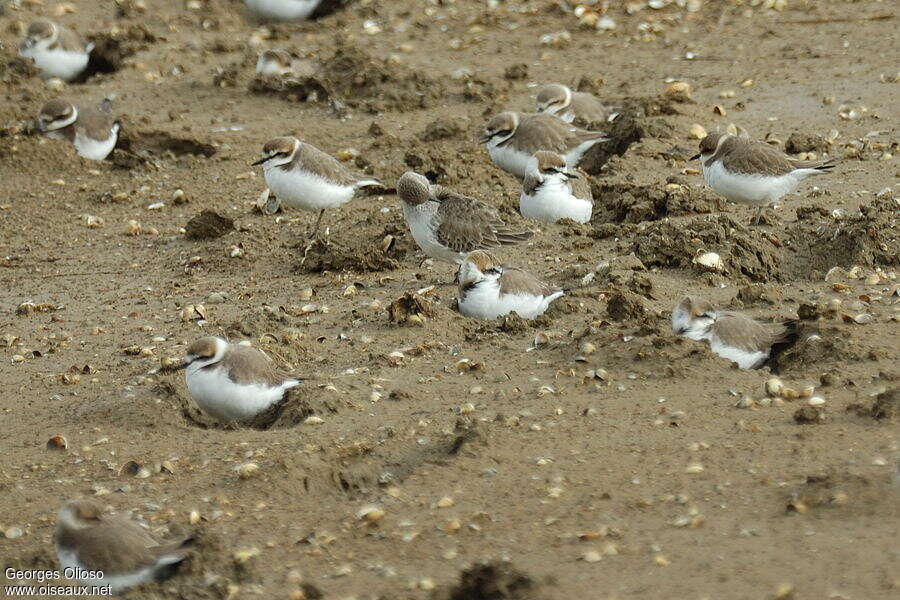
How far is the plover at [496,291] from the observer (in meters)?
7.71

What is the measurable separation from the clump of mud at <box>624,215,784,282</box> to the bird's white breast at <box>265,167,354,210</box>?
94.2 inches

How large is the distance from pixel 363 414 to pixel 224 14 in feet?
31.6

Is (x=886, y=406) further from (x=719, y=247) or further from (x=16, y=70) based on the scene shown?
(x=16, y=70)

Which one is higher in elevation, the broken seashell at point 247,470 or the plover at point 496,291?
the broken seashell at point 247,470

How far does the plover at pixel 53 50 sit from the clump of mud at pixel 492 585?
1046cm

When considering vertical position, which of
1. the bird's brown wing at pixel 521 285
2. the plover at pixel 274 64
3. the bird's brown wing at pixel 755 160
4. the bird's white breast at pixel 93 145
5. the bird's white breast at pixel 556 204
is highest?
the bird's brown wing at pixel 755 160

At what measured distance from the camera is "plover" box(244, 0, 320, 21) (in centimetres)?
1461

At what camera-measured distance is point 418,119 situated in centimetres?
1205

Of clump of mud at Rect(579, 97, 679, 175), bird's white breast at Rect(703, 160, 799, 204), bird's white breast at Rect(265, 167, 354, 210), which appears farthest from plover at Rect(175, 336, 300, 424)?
clump of mud at Rect(579, 97, 679, 175)

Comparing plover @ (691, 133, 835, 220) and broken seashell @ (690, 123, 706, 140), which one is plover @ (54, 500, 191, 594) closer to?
plover @ (691, 133, 835, 220)

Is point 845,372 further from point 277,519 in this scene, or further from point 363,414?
point 277,519

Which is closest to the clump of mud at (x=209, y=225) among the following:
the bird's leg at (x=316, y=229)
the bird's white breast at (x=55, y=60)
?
the bird's leg at (x=316, y=229)

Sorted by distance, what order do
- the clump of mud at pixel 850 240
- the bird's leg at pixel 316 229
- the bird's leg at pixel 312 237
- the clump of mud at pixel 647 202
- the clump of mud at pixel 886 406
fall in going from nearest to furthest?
the clump of mud at pixel 886 406 < the clump of mud at pixel 850 240 < the bird's leg at pixel 312 237 < the clump of mud at pixel 647 202 < the bird's leg at pixel 316 229

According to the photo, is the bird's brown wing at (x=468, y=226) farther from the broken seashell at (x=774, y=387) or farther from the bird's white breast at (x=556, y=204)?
the broken seashell at (x=774, y=387)
